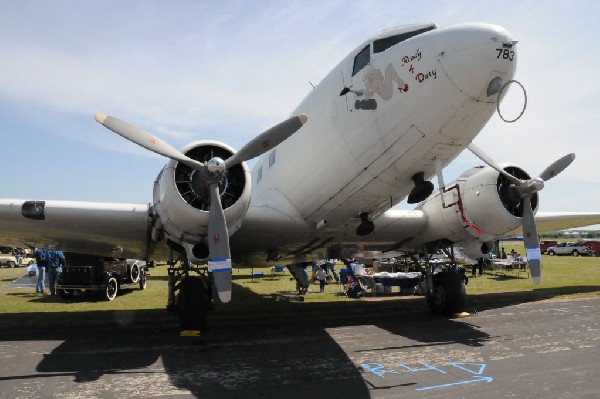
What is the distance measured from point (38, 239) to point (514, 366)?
10.4 m

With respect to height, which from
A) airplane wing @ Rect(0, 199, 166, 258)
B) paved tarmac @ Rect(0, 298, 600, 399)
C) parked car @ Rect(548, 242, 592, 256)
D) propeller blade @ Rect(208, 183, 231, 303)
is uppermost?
airplane wing @ Rect(0, 199, 166, 258)

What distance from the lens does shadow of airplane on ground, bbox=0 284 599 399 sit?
574 cm

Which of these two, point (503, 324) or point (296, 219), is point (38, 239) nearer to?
point (296, 219)

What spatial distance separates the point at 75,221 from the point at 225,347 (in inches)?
158

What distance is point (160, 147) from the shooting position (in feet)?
25.7

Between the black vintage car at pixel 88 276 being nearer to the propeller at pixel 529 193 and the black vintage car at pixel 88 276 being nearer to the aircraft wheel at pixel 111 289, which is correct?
the aircraft wheel at pixel 111 289

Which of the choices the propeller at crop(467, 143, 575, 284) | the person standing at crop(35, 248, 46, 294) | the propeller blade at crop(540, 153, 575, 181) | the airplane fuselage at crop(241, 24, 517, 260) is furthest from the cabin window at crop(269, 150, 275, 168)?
the person standing at crop(35, 248, 46, 294)

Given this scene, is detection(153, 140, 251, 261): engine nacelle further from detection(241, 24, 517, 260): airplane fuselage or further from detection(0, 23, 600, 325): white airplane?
detection(241, 24, 517, 260): airplane fuselage

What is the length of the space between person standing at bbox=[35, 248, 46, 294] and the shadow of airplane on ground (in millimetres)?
5939

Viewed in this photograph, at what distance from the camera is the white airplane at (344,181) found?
22.3 ft

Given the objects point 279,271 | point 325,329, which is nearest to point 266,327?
point 325,329

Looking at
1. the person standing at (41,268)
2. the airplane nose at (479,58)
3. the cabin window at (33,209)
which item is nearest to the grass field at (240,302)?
the person standing at (41,268)

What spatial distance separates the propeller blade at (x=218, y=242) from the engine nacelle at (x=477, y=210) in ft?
18.1

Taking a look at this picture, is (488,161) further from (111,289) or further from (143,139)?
(111,289)
